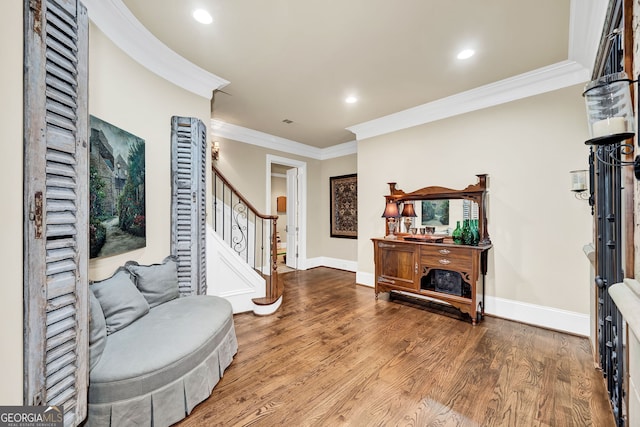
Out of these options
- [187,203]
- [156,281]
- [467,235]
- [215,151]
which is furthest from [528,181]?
[215,151]

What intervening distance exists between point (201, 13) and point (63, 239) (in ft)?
6.09

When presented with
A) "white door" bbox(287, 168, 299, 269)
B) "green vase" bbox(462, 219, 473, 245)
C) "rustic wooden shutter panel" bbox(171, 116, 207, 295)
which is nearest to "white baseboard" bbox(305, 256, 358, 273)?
"white door" bbox(287, 168, 299, 269)

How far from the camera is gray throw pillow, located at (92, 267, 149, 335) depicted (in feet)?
5.70

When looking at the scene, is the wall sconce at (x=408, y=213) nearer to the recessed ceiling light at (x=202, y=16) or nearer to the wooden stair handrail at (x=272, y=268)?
the wooden stair handrail at (x=272, y=268)

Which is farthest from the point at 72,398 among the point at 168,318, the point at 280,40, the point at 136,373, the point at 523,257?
the point at 523,257

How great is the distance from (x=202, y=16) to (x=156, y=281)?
7.18 feet

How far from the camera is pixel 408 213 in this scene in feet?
→ 12.6

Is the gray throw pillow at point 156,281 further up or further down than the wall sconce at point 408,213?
further down

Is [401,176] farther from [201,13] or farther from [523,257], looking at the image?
[201,13]

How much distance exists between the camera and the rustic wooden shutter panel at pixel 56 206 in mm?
1050

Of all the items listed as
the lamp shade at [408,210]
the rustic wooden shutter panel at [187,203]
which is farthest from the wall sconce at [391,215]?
the rustic wooden shutter panel at [187,203]

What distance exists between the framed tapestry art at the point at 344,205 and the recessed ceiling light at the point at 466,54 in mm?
3035

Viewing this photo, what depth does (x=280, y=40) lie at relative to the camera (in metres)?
2.30

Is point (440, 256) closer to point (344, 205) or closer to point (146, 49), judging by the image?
point (344, 205)
